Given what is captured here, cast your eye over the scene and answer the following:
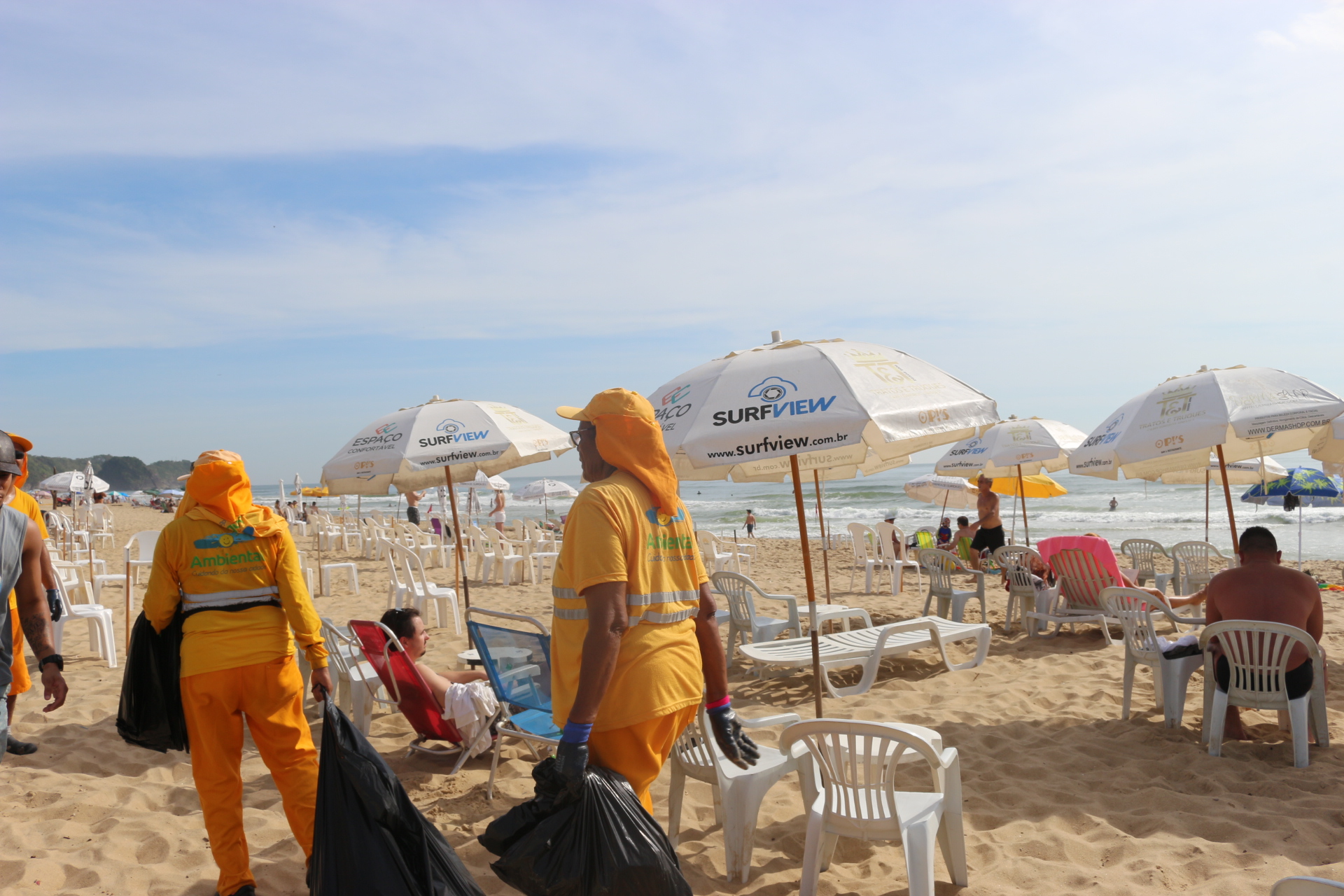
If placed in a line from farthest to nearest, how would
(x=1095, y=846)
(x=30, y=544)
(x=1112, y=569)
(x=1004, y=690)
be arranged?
(x=1112, y=569) < (x=1004, y=690) < (x=1095, y=846) < (x=30, y=544)

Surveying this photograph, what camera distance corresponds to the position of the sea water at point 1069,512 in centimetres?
2700

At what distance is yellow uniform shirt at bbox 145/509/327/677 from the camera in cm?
279

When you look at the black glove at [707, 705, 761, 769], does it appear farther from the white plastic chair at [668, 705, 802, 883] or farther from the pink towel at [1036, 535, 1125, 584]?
the pink towel at [1036, 535, 1125, 584]

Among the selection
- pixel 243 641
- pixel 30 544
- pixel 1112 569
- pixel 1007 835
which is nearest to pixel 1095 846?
pixel 1007 835

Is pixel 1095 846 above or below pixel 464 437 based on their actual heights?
below

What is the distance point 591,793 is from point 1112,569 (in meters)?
6.65

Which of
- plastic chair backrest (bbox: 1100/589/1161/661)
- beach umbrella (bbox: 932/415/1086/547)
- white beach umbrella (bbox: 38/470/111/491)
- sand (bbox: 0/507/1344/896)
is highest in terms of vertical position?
white beach umbrella (bbox: 38/470/111/491)

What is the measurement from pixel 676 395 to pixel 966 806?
237cm

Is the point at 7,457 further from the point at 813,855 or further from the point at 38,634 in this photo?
the point at 813,855

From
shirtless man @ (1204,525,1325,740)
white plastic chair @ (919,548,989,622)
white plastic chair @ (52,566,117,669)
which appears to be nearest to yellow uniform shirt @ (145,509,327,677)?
shirtless man @ (1204,525,1325,740)

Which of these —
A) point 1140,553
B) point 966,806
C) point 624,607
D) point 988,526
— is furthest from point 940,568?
point 624,607

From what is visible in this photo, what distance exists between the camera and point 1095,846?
3303 millimetres

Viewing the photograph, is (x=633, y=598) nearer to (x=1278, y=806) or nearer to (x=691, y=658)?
(x=691, y=658)

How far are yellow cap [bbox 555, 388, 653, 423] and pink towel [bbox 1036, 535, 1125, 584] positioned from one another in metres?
6.04
